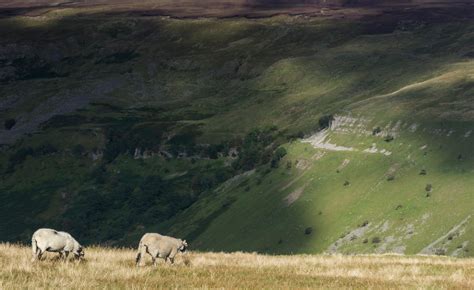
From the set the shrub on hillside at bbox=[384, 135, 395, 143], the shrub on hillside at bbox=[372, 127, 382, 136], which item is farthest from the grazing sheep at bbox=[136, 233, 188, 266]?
the shrub on hillside at bbox=[372, 127, 382, 136]

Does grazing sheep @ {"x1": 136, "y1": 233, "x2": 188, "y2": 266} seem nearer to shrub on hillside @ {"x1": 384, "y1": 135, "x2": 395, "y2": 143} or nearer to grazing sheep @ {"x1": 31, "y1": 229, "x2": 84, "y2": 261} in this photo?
grazing sheep @ {"x1": 31, "y1": 229, "x2": 84, "y2": 261}

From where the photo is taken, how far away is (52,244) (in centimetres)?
2939

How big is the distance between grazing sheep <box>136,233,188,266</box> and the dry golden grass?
1.34 feet

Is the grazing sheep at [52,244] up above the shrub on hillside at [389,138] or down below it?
above

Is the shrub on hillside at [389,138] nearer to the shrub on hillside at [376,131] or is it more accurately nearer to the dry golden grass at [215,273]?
the shrub on hillside at [376,131]

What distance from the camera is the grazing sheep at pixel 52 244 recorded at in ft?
94.7

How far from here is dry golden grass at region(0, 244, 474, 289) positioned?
81.6 feet

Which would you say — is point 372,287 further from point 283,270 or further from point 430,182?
point 430,182

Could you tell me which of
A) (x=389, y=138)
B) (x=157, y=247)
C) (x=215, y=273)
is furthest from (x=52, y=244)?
(x=389, y=138)

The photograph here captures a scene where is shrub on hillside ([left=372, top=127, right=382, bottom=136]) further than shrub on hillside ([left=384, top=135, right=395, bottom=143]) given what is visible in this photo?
Yes

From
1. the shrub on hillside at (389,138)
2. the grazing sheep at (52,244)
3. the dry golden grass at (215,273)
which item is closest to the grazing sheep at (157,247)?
the dry golden grass at (215,273)

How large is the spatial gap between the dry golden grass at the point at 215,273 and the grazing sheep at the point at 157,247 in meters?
0.41

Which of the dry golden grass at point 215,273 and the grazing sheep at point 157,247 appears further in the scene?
the grazing sheep at point 157,247

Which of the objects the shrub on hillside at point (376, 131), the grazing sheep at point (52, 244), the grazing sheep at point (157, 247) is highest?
the grazing sheep at point (52, 244)
